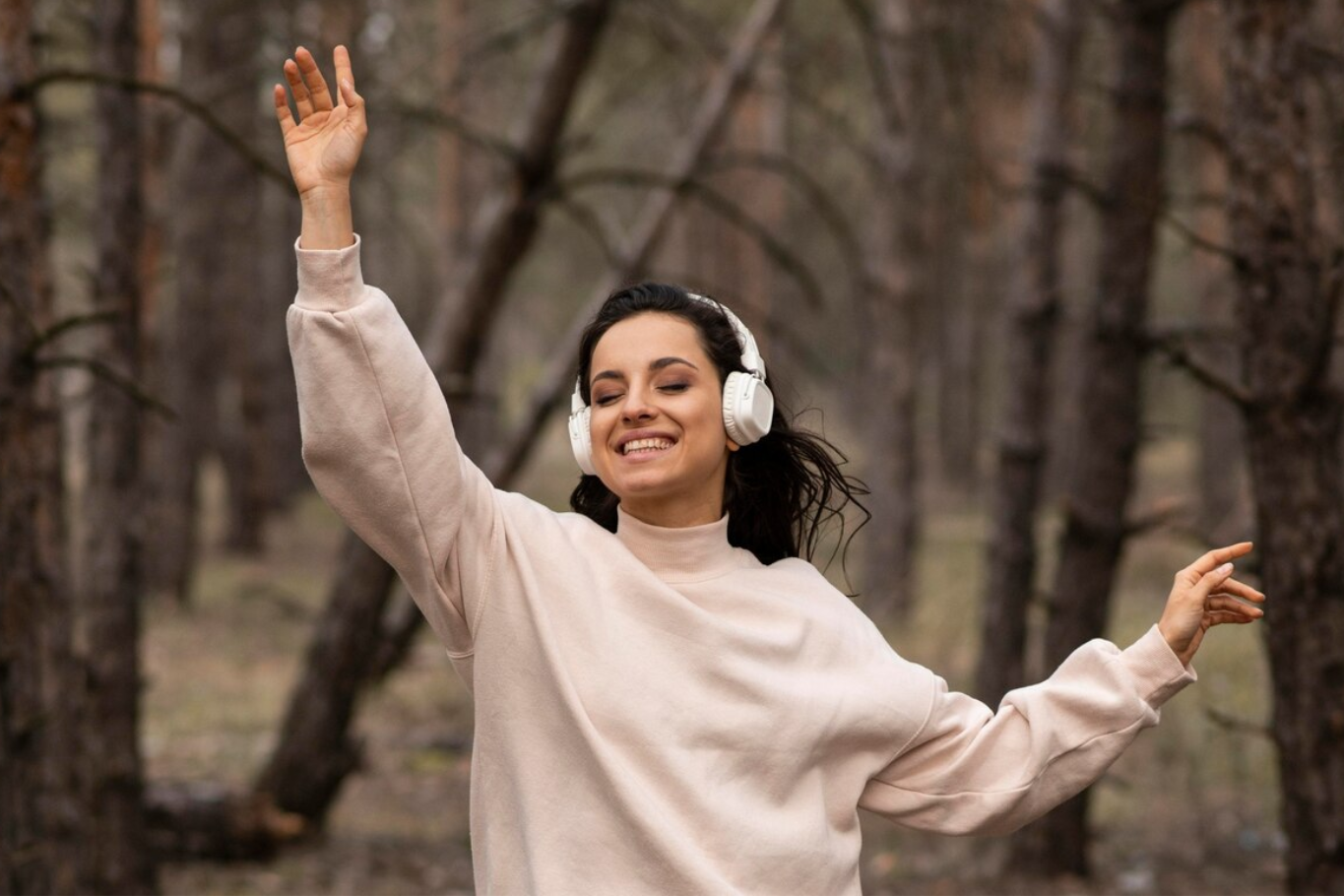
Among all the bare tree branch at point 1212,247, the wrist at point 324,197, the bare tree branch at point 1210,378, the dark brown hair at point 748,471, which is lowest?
the dark brown hair at point 748,471

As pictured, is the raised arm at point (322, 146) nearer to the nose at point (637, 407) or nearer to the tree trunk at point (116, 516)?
the nose at point (637, 407)

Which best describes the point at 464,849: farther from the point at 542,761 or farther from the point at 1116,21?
the point at 542,761

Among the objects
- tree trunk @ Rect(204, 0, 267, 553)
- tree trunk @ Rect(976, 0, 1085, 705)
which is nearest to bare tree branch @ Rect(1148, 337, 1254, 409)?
tree trunk @ Rect(976, 0, 1085, 705)

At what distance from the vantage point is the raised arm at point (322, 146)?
7.22ft

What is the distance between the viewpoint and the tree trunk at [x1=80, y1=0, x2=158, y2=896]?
5.29 metres

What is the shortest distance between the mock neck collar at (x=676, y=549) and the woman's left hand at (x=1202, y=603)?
2.22ft

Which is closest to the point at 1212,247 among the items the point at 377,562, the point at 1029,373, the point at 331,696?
the point at 1029,373

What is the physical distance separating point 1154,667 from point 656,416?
847mm

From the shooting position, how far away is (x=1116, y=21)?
20.1 ft

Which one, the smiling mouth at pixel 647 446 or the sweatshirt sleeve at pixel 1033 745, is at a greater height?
the smiling mouth at pixel 647 446

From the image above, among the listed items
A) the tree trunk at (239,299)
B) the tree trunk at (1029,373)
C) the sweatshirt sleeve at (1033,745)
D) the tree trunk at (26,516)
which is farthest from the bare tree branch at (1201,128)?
the tree trunk at (239,299)

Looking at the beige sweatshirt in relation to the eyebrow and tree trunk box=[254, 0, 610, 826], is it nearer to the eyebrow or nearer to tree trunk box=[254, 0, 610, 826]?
the eyebrow

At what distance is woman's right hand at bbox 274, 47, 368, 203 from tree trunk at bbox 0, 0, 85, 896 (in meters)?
1.43

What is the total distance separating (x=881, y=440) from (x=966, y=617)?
1.59 meters
